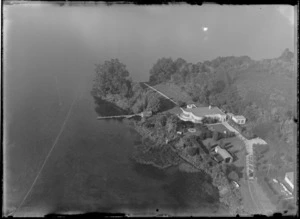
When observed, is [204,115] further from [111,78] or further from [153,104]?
[111,78]

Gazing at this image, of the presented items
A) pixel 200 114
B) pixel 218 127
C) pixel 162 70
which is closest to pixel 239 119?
pixel 218 127

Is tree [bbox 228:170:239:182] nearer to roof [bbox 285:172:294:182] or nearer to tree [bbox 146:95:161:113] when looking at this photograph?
roof [bbox 285:172:294:182]

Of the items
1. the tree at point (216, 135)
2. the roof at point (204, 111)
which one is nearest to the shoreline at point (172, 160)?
the tree at point (216, 135)

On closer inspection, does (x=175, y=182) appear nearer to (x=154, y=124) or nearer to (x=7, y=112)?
(x=154, y=124)

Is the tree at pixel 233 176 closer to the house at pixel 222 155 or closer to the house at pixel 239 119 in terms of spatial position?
the house at pixel 222 155

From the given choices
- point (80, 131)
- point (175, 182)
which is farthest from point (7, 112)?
point (175, 182)

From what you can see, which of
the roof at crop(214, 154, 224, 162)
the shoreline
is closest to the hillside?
the roof at crop(214, 154, 224, 162)
